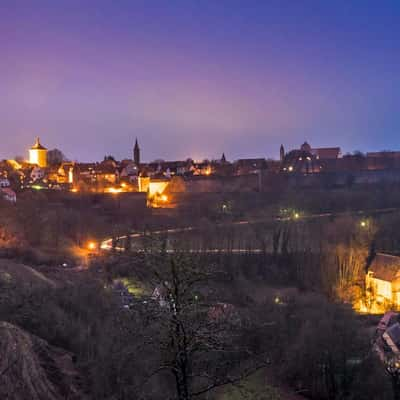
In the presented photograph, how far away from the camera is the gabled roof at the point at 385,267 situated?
21.6m

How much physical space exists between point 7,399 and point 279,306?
11.1 metres

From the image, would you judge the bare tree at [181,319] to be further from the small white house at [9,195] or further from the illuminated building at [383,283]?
the small white house at [9,195]

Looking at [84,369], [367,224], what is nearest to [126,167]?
[367,224]

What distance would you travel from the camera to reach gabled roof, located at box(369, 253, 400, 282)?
21.6 meters

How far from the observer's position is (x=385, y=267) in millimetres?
22562

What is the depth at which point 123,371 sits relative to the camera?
8.10 m

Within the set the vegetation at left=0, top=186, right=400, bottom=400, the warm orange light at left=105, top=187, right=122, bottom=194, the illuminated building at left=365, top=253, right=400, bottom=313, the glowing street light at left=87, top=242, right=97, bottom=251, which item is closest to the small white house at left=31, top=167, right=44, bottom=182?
the warm orange light at left=105, top=187, right=122, bottom=194

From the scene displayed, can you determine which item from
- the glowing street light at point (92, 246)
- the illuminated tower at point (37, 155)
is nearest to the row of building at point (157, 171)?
the illuminated tower at point (37, 155)

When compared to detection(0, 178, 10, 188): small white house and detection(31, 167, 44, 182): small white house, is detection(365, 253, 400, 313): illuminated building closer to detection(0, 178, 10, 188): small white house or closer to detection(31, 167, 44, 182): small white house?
detection(0, 178, 10, 188): small white house

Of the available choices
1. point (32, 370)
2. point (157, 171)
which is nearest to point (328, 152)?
point (157, 171)

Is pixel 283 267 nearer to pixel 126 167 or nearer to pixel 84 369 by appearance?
pixel 84 369

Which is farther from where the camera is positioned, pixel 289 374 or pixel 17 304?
pixel 289 374

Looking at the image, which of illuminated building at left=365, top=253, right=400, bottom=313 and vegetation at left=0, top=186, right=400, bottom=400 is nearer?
vegetation at left=0, top=186, right=400, bottom=400

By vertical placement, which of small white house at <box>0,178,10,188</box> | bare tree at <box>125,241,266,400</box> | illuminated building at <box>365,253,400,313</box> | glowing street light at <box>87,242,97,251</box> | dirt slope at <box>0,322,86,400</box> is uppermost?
small white house at <box>0,178,10,188</box>
